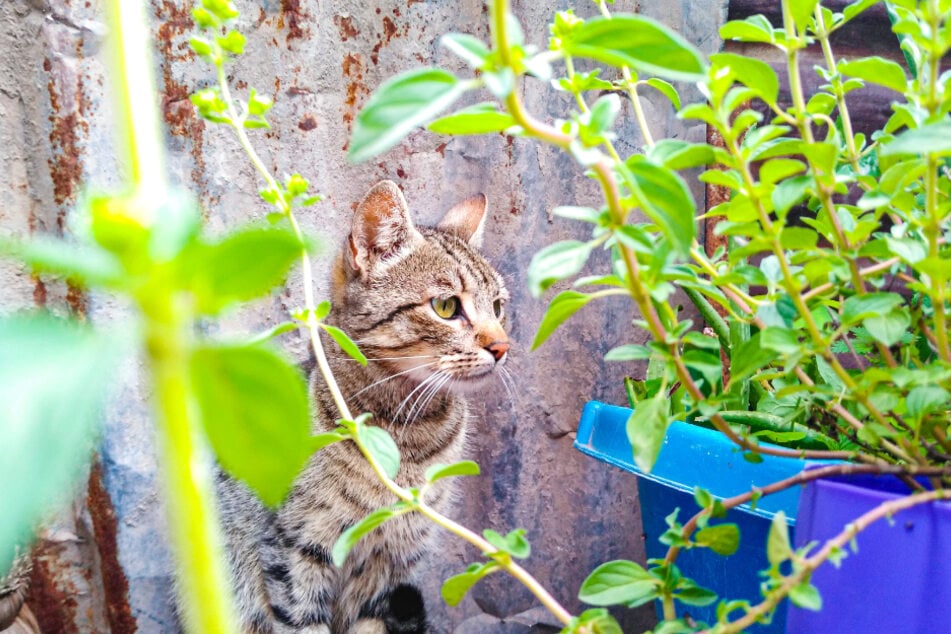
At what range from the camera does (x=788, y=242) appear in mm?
667

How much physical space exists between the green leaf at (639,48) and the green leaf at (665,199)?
0.06 metres

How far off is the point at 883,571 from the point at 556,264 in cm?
38

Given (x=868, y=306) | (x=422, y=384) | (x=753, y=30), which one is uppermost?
(x=753, y=30)

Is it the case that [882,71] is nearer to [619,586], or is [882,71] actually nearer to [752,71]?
[752,71]

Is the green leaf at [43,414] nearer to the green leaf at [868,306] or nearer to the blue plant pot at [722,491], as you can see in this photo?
the green leaf at [868,306]

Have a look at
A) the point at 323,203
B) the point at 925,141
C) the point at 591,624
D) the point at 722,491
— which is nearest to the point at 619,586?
the point at 591,624

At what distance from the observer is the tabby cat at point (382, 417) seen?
4.15ft

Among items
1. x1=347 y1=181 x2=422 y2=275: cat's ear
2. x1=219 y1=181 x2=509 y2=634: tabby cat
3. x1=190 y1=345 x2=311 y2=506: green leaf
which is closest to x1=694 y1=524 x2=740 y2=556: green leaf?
x1=190 y1=345 x2=311 y2=506: green leaf

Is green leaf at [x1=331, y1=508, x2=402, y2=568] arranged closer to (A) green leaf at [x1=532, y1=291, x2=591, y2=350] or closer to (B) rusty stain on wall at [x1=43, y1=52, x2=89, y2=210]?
(A) green leaf at [x1=532, y1=291, x2=591, y2=350]

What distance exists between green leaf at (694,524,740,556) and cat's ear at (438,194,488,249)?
978 millimetres

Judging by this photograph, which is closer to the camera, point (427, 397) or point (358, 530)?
point (358, 530)

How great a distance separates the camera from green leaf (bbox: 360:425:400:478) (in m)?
0.65

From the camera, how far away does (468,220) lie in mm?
1544

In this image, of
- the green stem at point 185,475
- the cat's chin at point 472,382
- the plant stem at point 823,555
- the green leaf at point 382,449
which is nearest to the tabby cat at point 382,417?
the cat's chin at point 472,382
